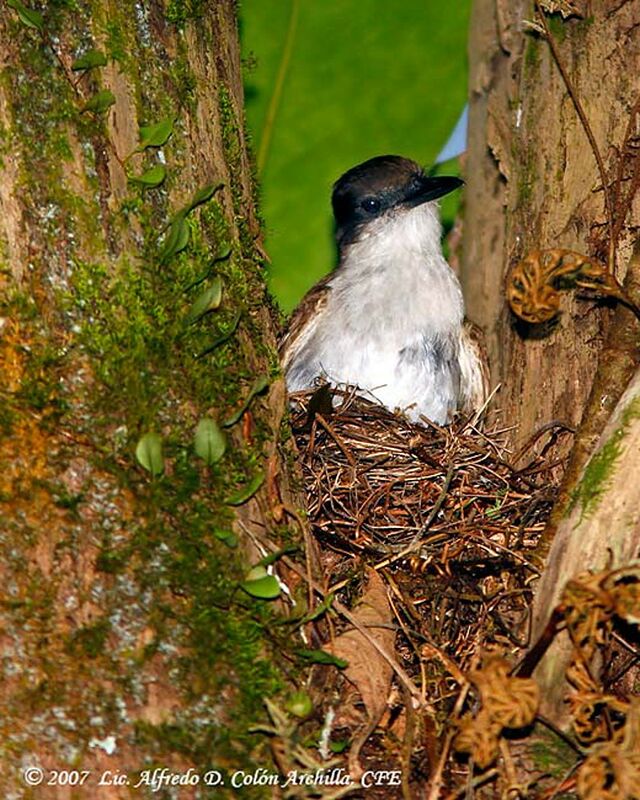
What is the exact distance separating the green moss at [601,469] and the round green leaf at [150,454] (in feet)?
3.67

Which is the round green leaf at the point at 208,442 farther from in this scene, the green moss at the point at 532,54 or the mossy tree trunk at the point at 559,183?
the green moss at the point at 532,54

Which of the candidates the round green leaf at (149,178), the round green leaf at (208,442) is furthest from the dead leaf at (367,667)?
the round green leaf at (149,178)

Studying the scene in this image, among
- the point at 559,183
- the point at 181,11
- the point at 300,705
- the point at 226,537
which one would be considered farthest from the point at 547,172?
the point at 300,705

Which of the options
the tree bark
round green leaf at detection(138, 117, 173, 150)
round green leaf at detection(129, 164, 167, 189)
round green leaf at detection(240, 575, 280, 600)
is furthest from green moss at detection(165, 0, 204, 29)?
the tree bark

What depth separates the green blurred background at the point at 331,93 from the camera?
5500 millimetres

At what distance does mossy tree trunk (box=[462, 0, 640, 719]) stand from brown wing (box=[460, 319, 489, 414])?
0.06 meters

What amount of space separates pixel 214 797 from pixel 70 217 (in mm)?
1353

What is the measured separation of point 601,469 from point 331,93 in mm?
2854

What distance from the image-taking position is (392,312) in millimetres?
5621

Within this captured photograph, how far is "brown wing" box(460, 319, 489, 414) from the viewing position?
18.4ft

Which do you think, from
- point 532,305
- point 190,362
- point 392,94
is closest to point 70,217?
point 190,362

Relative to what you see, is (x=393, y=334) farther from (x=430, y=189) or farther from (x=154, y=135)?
(x=154, y=135)

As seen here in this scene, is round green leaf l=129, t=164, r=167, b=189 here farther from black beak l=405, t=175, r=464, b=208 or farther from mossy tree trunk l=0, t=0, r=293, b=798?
black beak l=405, t=175, r=464, b=208

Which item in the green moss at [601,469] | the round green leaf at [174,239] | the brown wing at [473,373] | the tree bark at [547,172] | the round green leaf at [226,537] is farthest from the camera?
the brown wing at [473,373]
